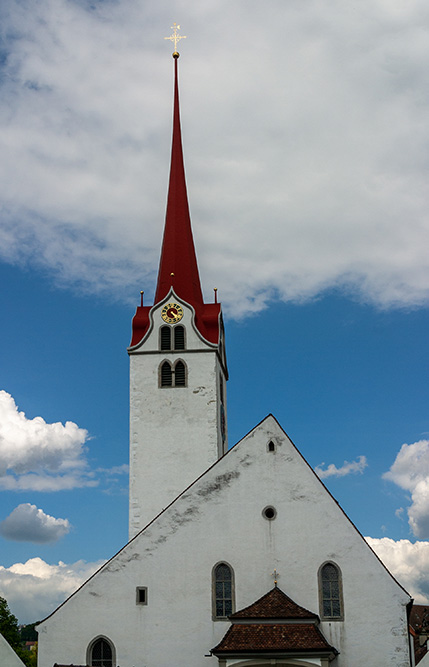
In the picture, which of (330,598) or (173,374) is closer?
(330,598)

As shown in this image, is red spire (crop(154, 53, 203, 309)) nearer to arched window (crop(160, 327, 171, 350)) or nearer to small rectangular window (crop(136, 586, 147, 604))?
arched window (crop(160, 327, 171, 350))

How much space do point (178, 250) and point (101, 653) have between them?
67.5ft

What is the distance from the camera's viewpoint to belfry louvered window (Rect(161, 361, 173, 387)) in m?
37.5

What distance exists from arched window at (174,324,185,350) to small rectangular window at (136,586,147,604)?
14354 millimetres

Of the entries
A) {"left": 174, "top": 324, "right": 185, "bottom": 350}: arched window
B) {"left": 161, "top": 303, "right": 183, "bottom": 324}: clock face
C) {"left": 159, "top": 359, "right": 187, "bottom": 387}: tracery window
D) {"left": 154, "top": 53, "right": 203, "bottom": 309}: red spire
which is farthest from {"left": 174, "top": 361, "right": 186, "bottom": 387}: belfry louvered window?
{"left": 154, "top": 53, "right": 203, "bottom": 309}: red spire

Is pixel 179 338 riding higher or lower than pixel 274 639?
higher

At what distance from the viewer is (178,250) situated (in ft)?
133

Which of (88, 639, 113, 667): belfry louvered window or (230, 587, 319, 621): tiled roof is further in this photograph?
(88, 639, 113, 667): belfry louvered window

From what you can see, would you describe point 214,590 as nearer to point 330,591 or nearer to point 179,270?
point 330,591

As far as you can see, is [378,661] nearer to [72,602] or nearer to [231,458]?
[231,458]

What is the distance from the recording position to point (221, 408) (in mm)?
39125

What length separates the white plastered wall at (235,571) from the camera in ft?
80.6

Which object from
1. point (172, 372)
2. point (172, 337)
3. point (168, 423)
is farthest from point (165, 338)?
point (168, 423)

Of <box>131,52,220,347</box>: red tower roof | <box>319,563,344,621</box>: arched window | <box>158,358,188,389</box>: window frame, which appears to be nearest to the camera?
<box>319,563,344,621</box>: arched window
